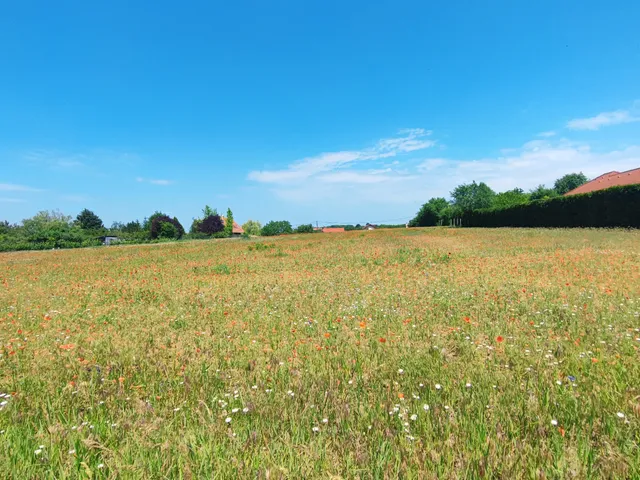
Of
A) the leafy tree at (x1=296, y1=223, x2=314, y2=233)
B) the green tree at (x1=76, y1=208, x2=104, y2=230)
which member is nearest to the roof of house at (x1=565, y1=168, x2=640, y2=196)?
the leafy tree at (x1=296, y1=223, x2=314, y2=233)

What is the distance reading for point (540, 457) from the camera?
1.85m

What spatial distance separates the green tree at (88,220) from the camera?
86.6 metres

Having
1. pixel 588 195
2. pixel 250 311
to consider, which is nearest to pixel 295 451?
pixel 250 311

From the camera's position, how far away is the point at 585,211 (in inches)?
1059

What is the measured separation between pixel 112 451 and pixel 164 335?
2.88 m

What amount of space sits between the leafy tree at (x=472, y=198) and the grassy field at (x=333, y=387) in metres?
53.9

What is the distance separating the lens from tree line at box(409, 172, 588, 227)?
54.7 m

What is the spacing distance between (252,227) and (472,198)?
70.8m

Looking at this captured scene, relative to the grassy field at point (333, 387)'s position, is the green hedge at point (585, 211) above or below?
Result: above

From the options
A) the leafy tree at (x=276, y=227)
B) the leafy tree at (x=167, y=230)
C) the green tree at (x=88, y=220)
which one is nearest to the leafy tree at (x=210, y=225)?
the leafy tree at (x=167, y=230)

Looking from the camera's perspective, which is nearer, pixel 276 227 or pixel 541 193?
pixel 541 193

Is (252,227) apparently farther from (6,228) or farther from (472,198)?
(472,198)

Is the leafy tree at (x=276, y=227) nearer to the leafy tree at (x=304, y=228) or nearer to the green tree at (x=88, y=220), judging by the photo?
the leafy tree at (x=304, y=228)

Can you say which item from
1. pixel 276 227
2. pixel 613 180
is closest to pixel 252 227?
pixel 276 227
